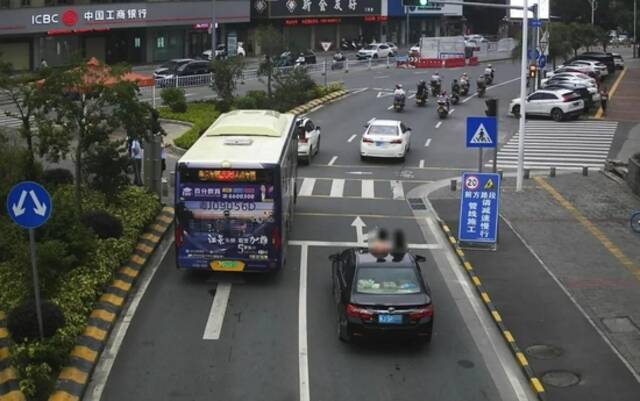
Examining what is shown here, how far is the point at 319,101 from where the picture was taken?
169 ft

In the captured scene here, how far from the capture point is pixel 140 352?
15.5 meters

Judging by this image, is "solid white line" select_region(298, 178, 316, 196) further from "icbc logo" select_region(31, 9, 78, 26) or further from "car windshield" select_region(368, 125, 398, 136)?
"icbc logo" select_region(31, 9, 78, 26)

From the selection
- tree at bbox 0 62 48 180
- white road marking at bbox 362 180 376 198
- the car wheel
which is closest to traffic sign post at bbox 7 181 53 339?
tree at bbox 0 62 48 180

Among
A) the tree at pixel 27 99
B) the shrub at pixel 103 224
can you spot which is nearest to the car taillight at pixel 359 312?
the shrub at pixel 103 224

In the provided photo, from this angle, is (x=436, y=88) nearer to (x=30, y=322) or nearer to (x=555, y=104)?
(x=555, y=104)

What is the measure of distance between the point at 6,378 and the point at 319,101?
38863 mm

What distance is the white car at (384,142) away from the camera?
34594 millimetres

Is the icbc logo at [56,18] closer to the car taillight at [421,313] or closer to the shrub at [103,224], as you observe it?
the shrub at [103,224]

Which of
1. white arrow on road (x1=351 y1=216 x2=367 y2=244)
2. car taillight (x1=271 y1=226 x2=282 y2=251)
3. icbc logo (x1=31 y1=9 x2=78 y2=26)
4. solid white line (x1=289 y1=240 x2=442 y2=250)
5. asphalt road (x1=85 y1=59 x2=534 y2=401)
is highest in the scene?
icbc logo (x1=31 y1=9 x2=78 y2=26)

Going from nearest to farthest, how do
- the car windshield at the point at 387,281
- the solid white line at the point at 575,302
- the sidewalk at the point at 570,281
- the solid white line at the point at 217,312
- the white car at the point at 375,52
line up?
the sidewalk at the point at 570,281 < the solid white line at the point at 575,302 < the car windshield at the point at 387,281 < the solid white line at the point at 217,312 < the white car at the point at 375,52

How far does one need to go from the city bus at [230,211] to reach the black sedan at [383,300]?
7.78 feet

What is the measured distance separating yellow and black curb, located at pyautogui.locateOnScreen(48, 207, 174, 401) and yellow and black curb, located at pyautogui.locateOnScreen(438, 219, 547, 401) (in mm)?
6904

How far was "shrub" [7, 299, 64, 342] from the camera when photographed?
564 inches

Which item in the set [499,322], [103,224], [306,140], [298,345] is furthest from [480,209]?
[306,140]
